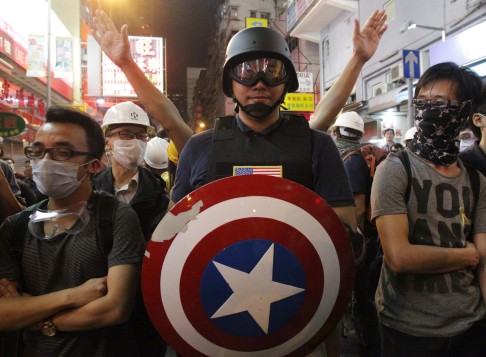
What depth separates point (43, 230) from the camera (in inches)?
67.6

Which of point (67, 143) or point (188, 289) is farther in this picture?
point (67, 143)

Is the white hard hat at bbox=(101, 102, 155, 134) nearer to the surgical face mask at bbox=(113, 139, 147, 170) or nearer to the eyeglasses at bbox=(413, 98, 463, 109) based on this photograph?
the surgical face mask at bbox=(113, 139, 147, 170)

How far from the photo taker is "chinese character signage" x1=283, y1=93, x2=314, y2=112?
63.1 ft

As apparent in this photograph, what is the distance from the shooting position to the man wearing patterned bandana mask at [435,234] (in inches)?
68.5

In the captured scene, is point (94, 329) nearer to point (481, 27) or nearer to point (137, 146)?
point (137, 146)

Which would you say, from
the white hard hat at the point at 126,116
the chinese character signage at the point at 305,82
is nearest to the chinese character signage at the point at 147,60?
the chinese character signage at the point at 305,82

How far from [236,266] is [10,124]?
1271cm

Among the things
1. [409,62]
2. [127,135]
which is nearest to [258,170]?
[127,135]

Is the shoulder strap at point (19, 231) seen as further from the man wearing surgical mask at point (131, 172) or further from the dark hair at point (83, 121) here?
the man wearing surgical mask at point (131, 172)

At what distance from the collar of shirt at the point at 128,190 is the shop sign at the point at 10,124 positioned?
10.6 metres

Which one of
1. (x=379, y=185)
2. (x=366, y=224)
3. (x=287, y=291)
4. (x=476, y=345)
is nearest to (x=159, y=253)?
(x=287, y=291)

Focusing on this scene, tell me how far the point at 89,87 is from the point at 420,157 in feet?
74.7

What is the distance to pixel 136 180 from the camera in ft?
9.46

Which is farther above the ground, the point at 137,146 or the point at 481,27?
the point at 481,27
